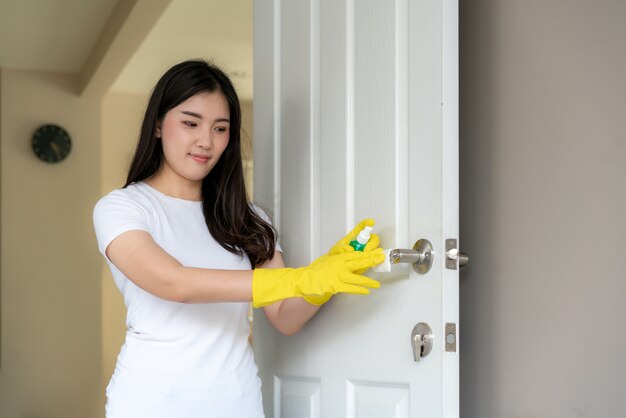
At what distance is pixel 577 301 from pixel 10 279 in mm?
5315

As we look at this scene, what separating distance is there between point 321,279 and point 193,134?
50cm

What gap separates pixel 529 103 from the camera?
149cm

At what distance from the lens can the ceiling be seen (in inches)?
172

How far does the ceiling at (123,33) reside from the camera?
172 inches

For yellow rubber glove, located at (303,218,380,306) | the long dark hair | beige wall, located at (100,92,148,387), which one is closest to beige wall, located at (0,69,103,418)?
beige wall, located at (100,92,148,387)

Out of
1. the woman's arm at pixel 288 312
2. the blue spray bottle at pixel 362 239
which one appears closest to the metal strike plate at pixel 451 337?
the blue spray bottle at pixel 362 239

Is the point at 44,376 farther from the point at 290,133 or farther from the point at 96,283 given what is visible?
the point at 290,133

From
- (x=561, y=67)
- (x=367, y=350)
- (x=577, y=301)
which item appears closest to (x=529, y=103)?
(x=561, y=67)

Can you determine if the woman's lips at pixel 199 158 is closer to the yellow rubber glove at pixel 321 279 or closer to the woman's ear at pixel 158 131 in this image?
the woman's ear at pixel 158 131

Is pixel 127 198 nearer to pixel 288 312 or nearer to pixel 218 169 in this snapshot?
pixel 218 169

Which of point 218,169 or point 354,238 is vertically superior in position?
point 218,169

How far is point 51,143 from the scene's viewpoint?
19.8ft

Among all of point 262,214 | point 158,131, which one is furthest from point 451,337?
point 158,131

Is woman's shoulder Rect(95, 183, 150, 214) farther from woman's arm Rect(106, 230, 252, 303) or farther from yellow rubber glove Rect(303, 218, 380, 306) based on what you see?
yellow rubber glove Rect(303, 218, 380, 306)
